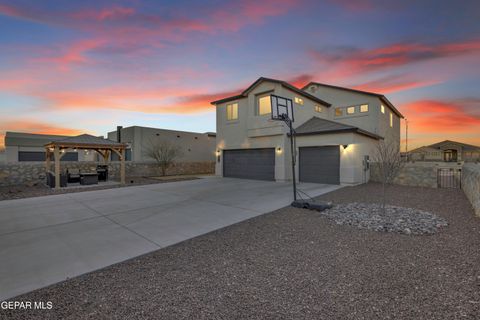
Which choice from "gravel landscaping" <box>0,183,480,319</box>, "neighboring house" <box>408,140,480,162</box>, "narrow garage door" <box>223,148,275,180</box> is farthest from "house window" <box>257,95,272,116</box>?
"neighboring house" <box>408,140,480,162</box>

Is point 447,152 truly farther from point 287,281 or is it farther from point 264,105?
point 287,281

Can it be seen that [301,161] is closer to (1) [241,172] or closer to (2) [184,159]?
(1) [241,172]

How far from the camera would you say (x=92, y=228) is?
5258mm

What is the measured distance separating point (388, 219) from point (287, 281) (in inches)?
168

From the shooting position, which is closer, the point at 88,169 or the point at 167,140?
the point at 88,169

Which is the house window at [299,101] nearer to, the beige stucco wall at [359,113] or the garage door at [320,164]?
the garage door at [320,164]

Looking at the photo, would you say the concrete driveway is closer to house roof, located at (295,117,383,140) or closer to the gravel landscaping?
the gravel landscaping

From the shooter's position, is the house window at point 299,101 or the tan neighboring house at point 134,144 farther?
the tan neighboring house at point 134,144

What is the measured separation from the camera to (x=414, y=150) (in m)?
41.5

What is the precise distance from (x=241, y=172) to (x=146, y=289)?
1453cm

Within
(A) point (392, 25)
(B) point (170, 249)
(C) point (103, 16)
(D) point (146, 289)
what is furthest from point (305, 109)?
(D) point (146, 289)

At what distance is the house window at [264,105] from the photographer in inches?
588

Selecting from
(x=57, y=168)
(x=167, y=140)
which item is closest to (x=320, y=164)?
(x=57, y=168)

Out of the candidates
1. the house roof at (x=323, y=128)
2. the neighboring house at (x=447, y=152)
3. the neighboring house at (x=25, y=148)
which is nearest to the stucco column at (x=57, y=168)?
the house roof at (x=323, y=128)
